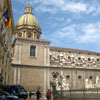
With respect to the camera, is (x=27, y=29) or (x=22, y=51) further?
(x=27, y=29)

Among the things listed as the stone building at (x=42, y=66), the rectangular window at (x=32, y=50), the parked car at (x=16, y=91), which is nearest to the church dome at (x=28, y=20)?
the stone building at (x=42, y=66)

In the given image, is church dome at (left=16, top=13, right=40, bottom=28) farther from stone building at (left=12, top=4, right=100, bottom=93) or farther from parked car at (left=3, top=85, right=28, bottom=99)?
parked car at (left=3, top=85, right=28, bottom=99)

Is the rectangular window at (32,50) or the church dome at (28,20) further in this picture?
the church dome at (28,20)

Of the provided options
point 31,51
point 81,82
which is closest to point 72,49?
point 81,82

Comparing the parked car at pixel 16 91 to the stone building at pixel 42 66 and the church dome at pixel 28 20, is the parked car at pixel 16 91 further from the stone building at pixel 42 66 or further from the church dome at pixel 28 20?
the church dome at pixel 28 20

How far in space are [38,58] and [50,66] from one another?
9.79 feet

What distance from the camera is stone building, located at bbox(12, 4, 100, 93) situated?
3647 cm

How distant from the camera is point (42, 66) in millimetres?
37875

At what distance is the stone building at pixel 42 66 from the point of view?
3647cm

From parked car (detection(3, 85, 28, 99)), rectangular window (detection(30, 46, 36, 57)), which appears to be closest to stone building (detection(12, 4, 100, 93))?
rectangular window (detection(30, 46, 36, 57))

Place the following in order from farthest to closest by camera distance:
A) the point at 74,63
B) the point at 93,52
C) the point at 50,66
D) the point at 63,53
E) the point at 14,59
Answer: the point at 93,52, the point at 63,53, the point at 74,63, the point at 50,66, the point at 14,59

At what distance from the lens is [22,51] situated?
37.4 m

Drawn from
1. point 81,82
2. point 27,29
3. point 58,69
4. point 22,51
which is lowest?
Result: point 81,82

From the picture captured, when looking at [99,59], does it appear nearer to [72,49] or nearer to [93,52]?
[93,52]
